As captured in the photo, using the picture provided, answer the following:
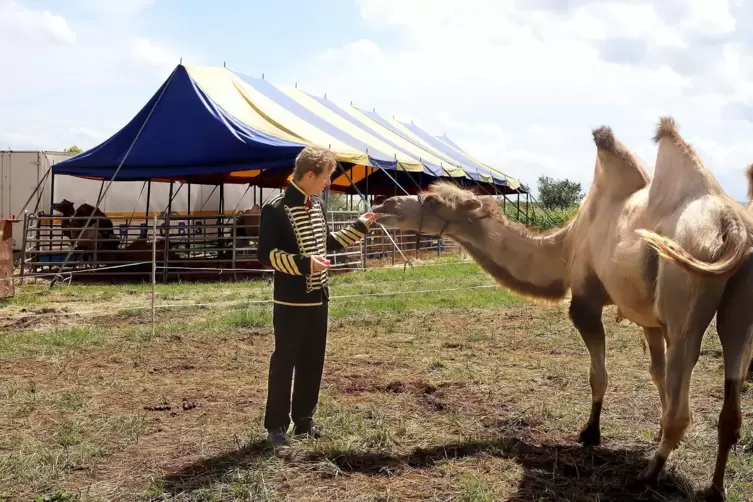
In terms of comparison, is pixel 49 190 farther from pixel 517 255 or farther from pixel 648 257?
pixel 648 257

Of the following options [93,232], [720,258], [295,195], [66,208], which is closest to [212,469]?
[295,195]

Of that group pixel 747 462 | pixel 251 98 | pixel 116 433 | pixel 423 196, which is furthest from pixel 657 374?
pixel 251 98

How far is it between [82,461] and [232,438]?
95 cm

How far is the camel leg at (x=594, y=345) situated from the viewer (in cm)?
512

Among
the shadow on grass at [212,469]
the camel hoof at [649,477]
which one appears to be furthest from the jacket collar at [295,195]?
the camel hoof at [649,477]

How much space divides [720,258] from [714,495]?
50.8 inches

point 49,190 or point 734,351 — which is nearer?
point 734,351

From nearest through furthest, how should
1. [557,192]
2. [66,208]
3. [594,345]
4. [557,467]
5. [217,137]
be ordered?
[557,467] → [594,345] → [217,137] → [66,208] → [557,192]

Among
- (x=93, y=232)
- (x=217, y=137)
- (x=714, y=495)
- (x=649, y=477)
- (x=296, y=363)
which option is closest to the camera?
(x=714, y=495)

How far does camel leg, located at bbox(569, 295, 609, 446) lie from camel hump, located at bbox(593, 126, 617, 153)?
1.08 m

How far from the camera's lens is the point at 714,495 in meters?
3.99

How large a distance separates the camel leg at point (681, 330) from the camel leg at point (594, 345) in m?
0.95

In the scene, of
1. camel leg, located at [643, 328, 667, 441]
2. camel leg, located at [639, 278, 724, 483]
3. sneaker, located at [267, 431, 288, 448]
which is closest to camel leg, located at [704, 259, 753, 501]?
camel leg, located at [639, 278, 724, 483]

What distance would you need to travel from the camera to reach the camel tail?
373 cm
